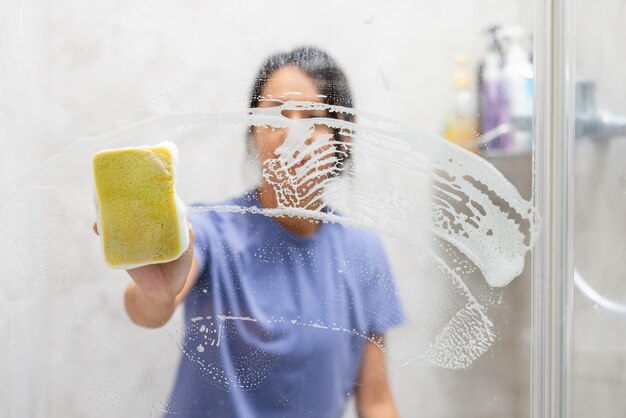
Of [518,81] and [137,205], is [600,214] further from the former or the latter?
[137,205]

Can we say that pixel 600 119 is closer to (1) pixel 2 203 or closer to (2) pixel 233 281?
(2) pixel 233 281

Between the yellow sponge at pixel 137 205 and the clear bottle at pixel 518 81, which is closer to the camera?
the yellow sponge at pixel 137 205

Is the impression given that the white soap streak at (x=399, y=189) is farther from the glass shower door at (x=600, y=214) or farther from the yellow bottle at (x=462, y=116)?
the glass shower door at (x=600, y=214)

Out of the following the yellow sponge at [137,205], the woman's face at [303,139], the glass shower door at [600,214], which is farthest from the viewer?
the glass shower door at [600,214]

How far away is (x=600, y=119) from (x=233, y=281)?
639 mm

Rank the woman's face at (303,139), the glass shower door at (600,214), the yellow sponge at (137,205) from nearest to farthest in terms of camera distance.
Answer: the yellow sponge at (137,205), the woman's face at (303,139), the glass shower door at (600,214)

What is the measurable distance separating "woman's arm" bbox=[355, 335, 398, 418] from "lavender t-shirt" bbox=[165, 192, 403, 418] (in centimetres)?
1

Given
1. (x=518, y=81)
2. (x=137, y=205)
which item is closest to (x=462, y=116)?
(x=518, y=81)

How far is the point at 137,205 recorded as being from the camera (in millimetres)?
818

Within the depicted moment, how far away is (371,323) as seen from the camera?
0.95 metres

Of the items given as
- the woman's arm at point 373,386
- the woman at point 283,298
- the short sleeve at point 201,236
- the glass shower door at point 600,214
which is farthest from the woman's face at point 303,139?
the glass shower door at point 600,214

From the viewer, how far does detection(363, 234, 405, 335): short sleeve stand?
95 centimetres

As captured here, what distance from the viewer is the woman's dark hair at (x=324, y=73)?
36.6 inches

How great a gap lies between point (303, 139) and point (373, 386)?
14.8 inches
